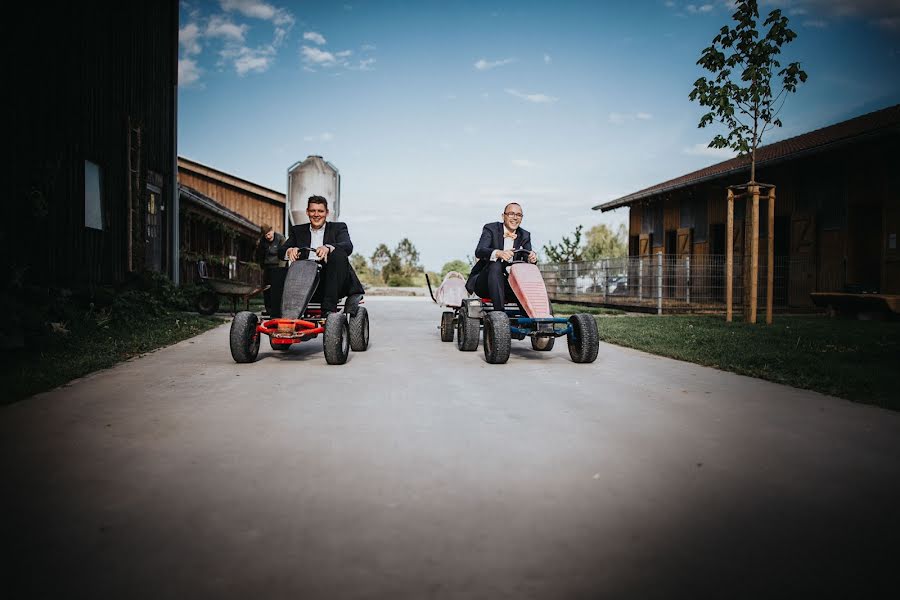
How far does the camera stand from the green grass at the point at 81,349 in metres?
4.34

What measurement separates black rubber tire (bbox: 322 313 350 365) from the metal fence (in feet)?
32.4

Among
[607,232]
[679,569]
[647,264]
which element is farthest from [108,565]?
[607,232]

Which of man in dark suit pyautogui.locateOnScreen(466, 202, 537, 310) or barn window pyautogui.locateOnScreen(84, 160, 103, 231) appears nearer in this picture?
man in dark suit pyautogui.locateOnScreen(466, 202, 537, 310)

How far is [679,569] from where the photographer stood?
5.64ft

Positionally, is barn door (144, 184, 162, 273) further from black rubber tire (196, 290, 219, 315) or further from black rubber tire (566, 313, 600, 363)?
black rubber tire (566, 313, 600, 363)

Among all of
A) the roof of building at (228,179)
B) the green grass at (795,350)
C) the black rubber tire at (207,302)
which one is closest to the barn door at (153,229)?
the black rubber tire at (207,302)

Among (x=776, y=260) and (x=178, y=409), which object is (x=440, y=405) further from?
(x=776, y=260)

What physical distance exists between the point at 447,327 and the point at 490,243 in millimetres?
1575

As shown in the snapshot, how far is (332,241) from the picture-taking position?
661cm

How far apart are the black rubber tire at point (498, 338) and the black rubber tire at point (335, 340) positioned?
1401 mm

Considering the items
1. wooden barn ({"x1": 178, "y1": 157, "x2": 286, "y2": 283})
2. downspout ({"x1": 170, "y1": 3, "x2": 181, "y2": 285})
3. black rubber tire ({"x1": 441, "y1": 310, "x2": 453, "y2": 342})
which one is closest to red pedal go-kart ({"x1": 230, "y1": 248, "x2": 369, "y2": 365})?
black rubber tire ({"x1": 441, "y1": 310, "x2": 453, "y2": 342})

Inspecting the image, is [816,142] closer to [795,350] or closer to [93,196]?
[795,350]

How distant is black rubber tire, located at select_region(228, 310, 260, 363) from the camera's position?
569 cm

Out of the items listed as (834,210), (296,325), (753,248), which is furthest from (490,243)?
(834,210)
